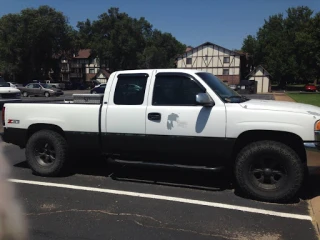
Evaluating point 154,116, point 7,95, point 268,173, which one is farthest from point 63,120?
point 7,95

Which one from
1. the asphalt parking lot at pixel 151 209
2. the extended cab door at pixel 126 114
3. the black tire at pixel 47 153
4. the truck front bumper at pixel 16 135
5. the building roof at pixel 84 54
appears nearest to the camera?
the asphalt parking lot at pixel 151 209

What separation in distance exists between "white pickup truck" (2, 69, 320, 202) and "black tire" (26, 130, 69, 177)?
0.02 m

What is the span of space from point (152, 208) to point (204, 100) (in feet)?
5.48

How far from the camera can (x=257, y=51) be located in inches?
3056

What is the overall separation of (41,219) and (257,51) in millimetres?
78848

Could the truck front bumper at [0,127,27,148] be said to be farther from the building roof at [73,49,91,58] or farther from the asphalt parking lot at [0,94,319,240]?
the building roof at [73,49,91,58]

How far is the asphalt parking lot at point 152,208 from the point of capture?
3.93 m

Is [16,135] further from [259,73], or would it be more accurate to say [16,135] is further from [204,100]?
[259,73]

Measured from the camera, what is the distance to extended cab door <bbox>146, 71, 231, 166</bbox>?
5.02 metres

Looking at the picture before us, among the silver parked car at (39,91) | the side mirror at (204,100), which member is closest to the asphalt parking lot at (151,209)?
the side mirror at (204,100)

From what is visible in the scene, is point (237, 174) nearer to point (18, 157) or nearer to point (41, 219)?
point (41, 219)

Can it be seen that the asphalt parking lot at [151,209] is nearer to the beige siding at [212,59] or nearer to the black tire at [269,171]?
the black tire at [269,171]

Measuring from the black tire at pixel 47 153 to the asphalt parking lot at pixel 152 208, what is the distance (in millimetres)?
181

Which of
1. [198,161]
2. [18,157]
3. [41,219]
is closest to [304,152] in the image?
[198,161]
